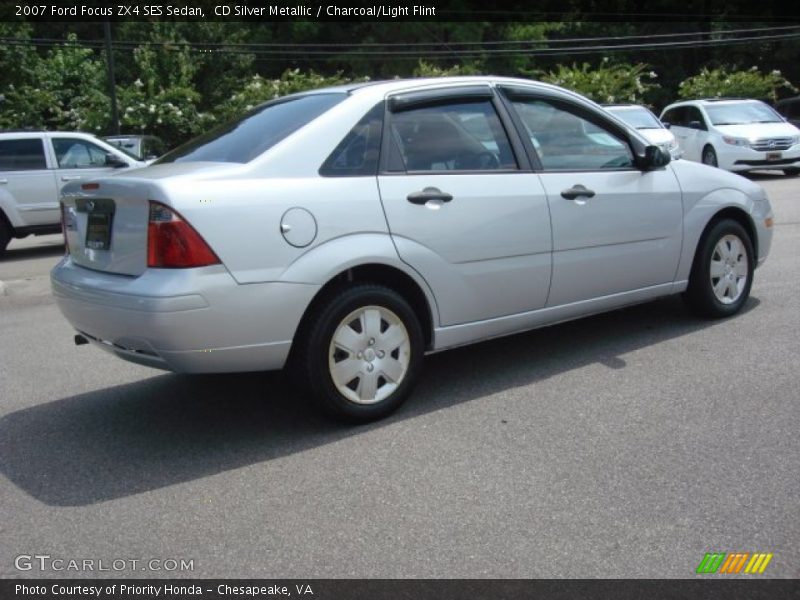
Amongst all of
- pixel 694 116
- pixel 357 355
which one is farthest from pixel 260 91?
pixel 357 355

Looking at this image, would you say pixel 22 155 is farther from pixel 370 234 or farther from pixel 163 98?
pixel 163 98

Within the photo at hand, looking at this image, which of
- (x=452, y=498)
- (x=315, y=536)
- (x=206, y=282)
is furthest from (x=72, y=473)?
(x=452, y=498)

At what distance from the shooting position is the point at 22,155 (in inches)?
515

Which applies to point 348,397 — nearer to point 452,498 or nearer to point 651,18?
point 452,498

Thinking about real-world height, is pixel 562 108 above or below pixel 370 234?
above

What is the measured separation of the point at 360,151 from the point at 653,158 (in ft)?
6.95

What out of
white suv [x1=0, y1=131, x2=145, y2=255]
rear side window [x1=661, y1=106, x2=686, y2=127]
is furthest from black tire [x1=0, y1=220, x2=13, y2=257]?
rear side window [x1=661, y1=106, x2=686, y2=127]

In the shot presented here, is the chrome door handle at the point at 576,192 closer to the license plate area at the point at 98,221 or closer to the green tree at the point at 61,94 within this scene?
the license plate area at the point at 98,221

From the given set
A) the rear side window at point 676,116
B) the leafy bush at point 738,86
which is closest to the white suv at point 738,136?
the rear side window at point 676,116

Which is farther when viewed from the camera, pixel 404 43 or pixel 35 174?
pixel 404 43

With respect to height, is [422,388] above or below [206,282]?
below

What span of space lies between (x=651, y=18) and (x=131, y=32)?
1178 inches

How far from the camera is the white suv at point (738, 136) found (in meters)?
17.7
